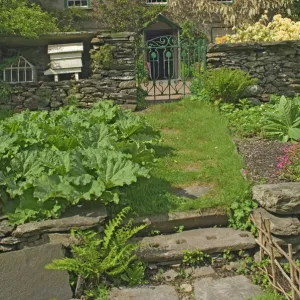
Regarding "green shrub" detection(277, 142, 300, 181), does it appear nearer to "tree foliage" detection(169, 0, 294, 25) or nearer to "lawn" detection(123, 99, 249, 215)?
"lawn" detection(123, 99, 249, 215)

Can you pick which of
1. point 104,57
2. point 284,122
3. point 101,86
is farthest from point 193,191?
point 104,57

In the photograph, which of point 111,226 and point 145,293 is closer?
point 145,293

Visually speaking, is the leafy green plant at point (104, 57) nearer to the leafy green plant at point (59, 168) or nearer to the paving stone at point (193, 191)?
the leafy green plant at point (59, 168)

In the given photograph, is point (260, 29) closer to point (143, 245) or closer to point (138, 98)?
point (138, 98)

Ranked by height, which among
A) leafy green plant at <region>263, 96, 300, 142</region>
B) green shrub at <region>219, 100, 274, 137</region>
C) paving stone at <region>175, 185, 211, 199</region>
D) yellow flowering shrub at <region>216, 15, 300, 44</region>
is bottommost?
paving stone at <region>175, 185, 211, 199</region>

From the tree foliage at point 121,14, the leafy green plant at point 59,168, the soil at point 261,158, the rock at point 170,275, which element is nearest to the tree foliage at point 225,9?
the tree foliage at point 121,14

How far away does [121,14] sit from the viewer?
16469 millimetres

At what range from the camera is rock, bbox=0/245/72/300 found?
171 inches

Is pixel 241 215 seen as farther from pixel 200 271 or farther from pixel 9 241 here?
pixel 9 241

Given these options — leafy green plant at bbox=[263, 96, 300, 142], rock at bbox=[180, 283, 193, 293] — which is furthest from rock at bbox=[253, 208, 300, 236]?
leafy green plant at bbox=[263, 96, 300, 142]

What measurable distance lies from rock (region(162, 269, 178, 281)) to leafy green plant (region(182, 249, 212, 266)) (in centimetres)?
14

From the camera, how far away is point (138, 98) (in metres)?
10.5

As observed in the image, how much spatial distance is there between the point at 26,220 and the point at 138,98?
6.06m

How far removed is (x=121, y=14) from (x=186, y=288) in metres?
13.2
